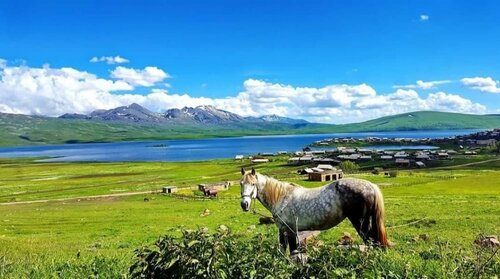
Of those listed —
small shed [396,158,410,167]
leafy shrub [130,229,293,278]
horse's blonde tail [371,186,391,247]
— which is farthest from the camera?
small shed [396,158,410,167]

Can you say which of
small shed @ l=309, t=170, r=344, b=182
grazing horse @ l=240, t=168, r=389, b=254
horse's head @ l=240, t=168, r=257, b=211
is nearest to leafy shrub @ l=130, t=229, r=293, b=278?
grazing horse @ l=240, t=168, r=389, b=254

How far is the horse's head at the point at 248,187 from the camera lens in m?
12.7

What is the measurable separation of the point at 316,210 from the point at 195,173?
11738 centimetres

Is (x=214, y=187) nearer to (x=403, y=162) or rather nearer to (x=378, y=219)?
(x=378, y=219)

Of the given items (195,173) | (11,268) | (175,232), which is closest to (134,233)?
(175,232)

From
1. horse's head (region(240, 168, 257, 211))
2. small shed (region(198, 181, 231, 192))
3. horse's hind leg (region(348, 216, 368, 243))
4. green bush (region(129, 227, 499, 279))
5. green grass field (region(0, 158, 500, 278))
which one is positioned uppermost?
horse's head (region(240, 168, 257, 211))

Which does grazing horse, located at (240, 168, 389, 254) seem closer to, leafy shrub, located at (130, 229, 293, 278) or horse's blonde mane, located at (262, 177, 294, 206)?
horse's blonde mane, located at (262, 177, 294, 206)

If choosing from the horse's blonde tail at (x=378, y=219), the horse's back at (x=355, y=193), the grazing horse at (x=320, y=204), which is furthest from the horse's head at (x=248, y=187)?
the horse's blonde tail at (x=378, y=219)

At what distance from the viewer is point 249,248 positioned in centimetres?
754

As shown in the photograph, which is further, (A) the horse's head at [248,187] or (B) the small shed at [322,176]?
(B) the small shed at [322,176]

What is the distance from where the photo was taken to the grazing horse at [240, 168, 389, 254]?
1216 cm

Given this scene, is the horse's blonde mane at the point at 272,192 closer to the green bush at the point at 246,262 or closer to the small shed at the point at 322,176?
the green bush at the point at 246,262

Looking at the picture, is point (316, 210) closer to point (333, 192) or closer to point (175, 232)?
point (333, 192)

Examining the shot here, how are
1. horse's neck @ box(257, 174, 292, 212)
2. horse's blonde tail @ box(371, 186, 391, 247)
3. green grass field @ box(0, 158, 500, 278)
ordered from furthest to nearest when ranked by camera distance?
horse's neck @ box(257, 174, 292, 212) < horse's blonde tail @ box(371, 186, 391, 247) < green grass field @ box(0, 158, 500, 278)
